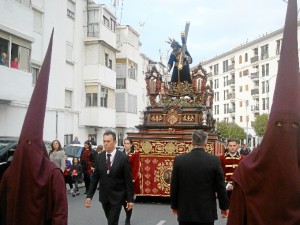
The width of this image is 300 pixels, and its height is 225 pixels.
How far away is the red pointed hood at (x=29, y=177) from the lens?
429cm

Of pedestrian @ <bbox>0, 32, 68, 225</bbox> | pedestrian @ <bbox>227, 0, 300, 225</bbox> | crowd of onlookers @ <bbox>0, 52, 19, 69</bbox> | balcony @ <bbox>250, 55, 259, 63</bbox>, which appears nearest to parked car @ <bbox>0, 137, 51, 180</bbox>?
→ pedestrian @ <bbox>0, 32, 68, 225</bbox>

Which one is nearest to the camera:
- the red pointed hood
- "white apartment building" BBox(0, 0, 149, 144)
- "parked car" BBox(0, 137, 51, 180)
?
the red pointed hood

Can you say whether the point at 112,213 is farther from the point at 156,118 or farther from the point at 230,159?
the point at 156,118

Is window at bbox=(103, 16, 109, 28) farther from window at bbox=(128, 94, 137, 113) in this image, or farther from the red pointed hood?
the red pointed hood

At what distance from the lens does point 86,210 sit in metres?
12.5

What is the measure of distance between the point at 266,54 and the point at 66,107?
40654 mm

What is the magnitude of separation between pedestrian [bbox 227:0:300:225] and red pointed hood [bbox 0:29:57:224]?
5.85ft

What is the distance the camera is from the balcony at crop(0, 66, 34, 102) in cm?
2191

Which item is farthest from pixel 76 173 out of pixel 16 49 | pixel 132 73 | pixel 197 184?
pixel 132 73

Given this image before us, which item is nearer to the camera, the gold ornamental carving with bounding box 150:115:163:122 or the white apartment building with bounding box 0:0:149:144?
the gold ornamental carving with bounding box 150:115:163:122

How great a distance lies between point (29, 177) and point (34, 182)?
6 cm

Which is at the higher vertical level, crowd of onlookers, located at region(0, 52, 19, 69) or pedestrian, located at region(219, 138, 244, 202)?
crowd of onlookers, located at region(0, 52, 19, 69)

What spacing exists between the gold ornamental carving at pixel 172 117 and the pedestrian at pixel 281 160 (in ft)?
32.2

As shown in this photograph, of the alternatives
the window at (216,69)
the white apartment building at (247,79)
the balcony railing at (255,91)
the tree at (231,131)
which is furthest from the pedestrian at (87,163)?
the window at (216,69)
